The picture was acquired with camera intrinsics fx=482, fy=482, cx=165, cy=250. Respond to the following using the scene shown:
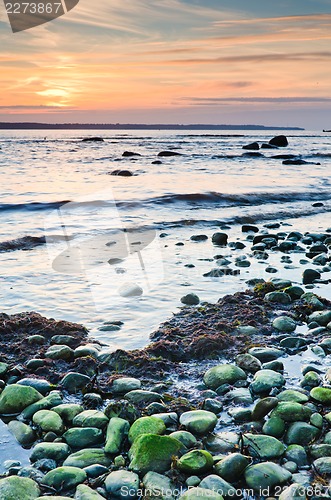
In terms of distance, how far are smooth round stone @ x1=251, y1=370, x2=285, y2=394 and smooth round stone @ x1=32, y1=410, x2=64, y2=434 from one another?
1462 mm

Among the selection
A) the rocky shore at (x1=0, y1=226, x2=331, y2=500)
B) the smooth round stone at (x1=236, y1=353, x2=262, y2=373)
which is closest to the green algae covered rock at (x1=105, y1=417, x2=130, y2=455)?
the rocky shore at (x1=0, y1=226, x2=331, y2=500)

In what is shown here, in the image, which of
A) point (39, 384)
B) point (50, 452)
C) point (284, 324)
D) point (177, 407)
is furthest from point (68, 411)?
point (284, 324)

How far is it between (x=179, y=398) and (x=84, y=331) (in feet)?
5.34

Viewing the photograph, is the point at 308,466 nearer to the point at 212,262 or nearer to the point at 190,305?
the point at 190,305

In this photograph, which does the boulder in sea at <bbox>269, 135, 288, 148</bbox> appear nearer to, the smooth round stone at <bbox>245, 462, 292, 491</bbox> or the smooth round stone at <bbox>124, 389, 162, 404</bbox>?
the smooth round stone at <bbox>124, 389, 162, 404</bbox>

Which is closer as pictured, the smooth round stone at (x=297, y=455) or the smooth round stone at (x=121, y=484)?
the smooth round stone at (x=121, y=484)

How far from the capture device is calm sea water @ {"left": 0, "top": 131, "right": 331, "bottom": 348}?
5914mm

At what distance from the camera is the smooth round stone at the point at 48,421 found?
321cm

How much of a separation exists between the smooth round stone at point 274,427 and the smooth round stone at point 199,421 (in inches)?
13.5

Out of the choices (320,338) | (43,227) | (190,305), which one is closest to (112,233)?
(43,227)

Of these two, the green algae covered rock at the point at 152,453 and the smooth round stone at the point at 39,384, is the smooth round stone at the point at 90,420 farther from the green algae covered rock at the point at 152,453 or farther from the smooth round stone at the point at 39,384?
the smooth round stone at the point at 39,384

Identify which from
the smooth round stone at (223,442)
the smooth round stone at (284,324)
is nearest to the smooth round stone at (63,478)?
the smooth round stone at (223,442)

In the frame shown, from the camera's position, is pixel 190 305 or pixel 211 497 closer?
pixel 211 497

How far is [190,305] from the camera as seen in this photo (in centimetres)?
584
